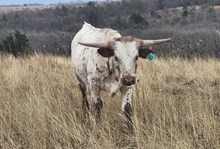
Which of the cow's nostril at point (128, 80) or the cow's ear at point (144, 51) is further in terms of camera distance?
the cow's ear at point (144, 51)

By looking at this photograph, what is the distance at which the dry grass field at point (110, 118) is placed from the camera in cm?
466

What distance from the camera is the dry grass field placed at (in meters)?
4.66

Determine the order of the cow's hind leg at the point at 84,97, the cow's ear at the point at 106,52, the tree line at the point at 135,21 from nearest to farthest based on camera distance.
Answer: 1. the cow's ear at the point at 106,52
2. the cow's hind leg at the point at 84,97
3. the tree line at the point at 135,21

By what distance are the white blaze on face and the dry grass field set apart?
23.5 inches

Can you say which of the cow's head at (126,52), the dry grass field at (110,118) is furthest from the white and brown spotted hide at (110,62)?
the dry grass field at (110,118)

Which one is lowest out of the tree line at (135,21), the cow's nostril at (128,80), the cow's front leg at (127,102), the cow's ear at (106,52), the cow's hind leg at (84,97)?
the tree line at (135,21)

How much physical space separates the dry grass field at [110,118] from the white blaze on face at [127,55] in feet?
1.96

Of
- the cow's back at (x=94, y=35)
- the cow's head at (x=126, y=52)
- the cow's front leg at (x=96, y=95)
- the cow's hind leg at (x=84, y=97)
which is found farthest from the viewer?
the cow's hind leg at (x=84, y=97)

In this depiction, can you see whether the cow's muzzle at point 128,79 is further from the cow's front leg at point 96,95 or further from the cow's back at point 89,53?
the cow's front leg at point 96,95

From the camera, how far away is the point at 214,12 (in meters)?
59.4

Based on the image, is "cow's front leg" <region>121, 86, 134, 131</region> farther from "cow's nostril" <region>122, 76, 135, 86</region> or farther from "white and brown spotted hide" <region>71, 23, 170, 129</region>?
"cow's nostril" <region>122, 76, 135, 86</region>

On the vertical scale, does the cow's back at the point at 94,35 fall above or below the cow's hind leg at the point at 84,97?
above

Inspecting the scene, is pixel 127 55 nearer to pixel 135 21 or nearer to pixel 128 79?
pixel 128 79

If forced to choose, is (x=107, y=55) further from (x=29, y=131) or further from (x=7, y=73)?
(x=7, y=73)
